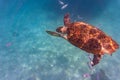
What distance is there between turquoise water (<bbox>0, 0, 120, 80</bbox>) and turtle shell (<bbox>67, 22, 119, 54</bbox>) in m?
7.05

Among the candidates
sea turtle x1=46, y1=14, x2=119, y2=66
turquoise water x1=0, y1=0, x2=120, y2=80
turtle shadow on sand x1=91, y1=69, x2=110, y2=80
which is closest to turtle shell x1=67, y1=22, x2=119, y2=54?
sea turtle x1=46, y1=14, x2=119, y2=66

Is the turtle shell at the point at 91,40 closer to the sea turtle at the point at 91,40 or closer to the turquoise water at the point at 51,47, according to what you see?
the sea turtle at the point at 91,40

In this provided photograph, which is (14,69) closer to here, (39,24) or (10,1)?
(39,24)

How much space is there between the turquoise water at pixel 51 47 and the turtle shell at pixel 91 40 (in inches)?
278

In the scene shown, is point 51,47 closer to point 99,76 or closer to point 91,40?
point 99,76

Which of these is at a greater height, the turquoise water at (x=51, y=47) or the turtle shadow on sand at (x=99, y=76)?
the turquoise water at (x=51, y=47)

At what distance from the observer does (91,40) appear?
6543mm

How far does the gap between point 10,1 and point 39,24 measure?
2781 cm

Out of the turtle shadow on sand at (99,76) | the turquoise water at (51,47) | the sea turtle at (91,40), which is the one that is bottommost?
the sea turtle at (91,40)

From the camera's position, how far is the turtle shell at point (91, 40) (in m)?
6.41

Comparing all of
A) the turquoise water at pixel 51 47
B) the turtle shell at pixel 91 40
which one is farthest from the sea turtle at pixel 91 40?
the turquoise water at pixel 51 47

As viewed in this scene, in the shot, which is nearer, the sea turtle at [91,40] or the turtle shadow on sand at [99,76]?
the sea turtle at [91,40]

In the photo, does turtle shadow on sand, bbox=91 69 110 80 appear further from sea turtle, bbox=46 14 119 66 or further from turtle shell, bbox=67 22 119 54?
turtle shell, bbox=67 22 119 54

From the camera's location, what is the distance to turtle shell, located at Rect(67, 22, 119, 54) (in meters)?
6.41
